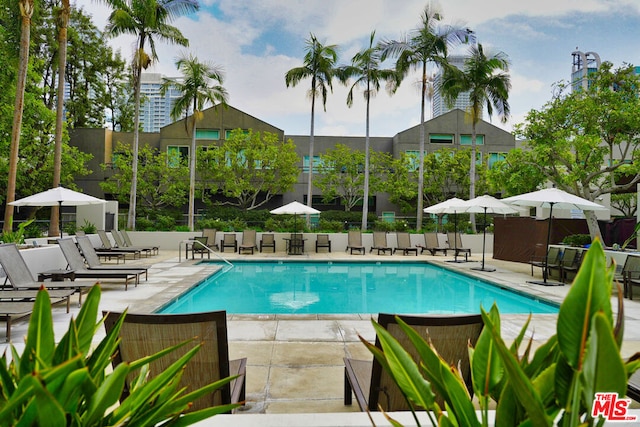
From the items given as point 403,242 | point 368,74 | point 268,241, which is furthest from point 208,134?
point 403,242

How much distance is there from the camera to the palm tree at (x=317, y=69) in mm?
21781

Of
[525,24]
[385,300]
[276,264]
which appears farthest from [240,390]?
[525,24]

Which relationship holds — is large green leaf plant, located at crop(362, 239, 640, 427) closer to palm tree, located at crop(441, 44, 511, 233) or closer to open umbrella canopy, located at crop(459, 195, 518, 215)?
open umbrella canopy, located at crop(459, 195, 518, 215)

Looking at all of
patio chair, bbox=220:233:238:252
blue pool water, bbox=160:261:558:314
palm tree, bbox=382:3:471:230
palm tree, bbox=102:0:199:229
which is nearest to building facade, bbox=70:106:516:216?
palm tree, bbox=382:3:471:230

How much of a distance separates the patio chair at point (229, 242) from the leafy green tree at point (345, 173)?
9338 mm

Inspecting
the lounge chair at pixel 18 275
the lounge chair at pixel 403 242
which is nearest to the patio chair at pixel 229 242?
the lounge chair at pixel 403 242

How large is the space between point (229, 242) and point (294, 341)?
518 inches

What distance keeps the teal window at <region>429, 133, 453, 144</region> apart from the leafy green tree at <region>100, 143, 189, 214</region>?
16.4 meters

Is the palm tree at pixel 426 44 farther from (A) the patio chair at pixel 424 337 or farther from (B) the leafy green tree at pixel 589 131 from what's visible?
(A) the patio chair at pixel 424 337

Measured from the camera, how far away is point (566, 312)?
0.83 m

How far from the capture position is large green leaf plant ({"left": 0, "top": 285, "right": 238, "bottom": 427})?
3.15 feet

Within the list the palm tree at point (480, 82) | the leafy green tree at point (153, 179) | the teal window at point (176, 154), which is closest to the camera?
the palm tree at point (480, 82)

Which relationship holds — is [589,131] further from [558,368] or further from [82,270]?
[558,368]

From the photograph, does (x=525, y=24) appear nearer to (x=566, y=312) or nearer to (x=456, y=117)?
(x=456, y=117)
